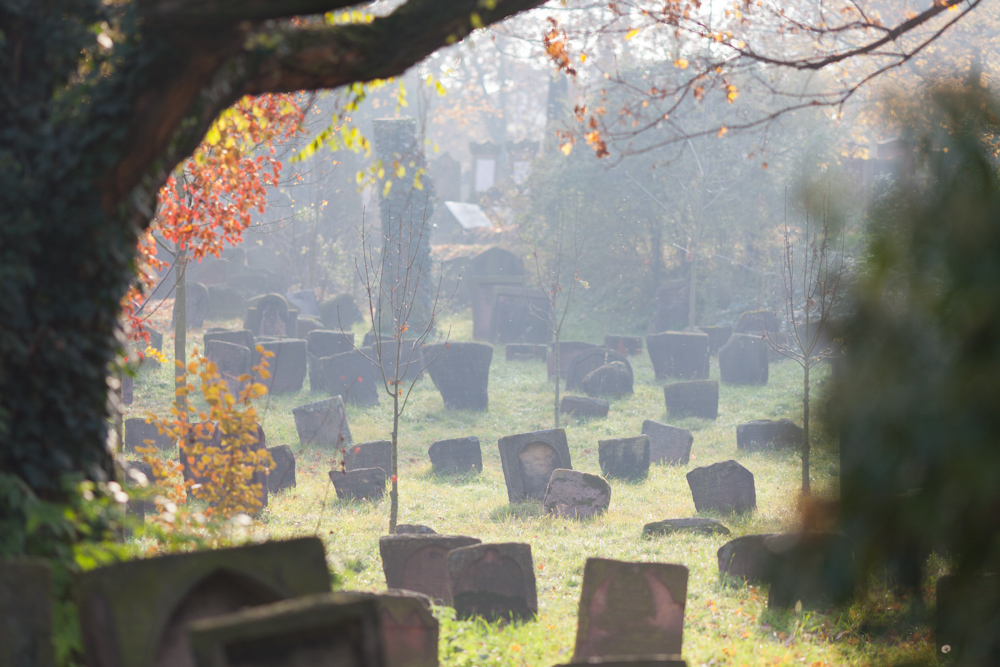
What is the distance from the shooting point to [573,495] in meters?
11.3

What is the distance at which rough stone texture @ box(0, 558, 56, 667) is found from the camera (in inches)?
119

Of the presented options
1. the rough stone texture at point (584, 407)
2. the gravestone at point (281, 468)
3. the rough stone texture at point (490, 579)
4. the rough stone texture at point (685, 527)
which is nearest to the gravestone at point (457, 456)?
the gravestone at point (281, 468)

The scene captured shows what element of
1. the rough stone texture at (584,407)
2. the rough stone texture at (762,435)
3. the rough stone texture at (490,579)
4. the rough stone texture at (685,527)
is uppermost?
the rough stone texture at (584,407)

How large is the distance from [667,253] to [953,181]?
94.2 ft

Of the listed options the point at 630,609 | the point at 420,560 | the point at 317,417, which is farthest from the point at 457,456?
the point at 630,609

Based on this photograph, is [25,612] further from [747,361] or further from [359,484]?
[747,361]

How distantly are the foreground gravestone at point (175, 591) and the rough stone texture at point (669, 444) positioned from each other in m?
11.6

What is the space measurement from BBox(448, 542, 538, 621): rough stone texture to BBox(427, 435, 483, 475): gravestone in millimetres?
6934

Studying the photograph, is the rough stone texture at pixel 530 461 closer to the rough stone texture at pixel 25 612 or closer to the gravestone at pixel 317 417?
the gravestone at pixel 317 417

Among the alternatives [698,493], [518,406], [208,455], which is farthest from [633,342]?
[208,455]

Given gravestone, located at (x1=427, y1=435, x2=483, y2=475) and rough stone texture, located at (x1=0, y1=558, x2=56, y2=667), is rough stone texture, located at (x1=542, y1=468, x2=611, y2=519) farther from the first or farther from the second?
rough stone texture, located at (x1=0, y1=558, x2=56, y2=667)

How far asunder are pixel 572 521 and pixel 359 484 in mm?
3252

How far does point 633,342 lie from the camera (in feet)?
80.6

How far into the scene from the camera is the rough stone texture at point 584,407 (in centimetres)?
1759
